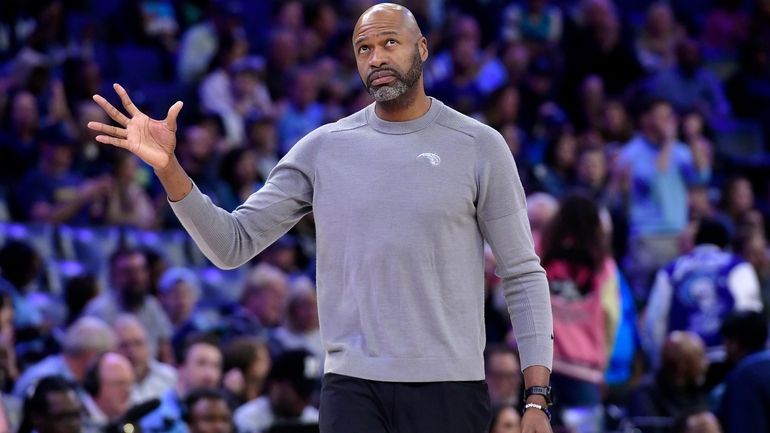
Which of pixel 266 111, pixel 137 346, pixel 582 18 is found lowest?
pixel 137 346

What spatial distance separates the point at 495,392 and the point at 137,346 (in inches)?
79.5

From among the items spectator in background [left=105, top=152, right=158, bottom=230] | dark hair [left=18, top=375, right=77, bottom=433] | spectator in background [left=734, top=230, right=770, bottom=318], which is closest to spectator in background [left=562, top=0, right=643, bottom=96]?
spectator in background [left=734, top=230, right=770, bottom=318]

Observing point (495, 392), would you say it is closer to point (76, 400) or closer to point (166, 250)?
point (76, 400)

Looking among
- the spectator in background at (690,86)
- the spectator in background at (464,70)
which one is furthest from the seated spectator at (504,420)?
the spectator in background at (690,86)

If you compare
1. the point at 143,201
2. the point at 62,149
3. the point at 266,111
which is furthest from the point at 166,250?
the point at 266,111

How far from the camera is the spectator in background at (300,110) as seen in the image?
1189 centimetres

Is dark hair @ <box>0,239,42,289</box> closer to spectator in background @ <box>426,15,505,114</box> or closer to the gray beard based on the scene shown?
spectator in background @ <box>426,15,505,114</box>

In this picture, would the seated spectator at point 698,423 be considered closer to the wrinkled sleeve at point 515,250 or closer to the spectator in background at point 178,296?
the spectator in background at point 178,296

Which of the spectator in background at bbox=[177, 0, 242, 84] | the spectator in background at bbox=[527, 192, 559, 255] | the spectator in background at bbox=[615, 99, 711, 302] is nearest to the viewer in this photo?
the spectator in background at bbox=[527, 192, 559, 255]

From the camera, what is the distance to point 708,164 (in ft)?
41.0

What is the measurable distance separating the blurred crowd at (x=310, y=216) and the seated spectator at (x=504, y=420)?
12 millimetres

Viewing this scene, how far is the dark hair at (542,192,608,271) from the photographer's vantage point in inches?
293

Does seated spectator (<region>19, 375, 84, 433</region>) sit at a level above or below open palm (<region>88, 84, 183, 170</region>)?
below

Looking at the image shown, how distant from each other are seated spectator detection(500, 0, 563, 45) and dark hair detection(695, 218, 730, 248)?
17.7 ft
